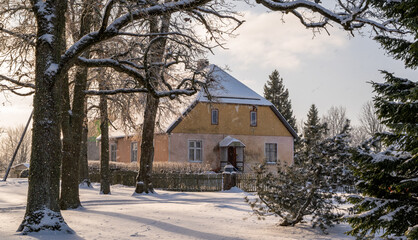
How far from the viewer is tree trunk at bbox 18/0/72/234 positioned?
9672 mm

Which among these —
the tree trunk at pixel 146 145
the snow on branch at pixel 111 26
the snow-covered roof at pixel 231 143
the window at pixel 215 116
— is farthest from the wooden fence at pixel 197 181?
the snow on branch at pixel 111 26

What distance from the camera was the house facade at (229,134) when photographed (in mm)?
35344

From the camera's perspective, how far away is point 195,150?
35938 mm

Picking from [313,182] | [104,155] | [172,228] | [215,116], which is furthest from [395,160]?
[215,116]

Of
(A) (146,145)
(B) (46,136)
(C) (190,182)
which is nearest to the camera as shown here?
(B) (46,136)

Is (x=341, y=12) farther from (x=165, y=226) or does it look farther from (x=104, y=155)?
(x=104, y=155)

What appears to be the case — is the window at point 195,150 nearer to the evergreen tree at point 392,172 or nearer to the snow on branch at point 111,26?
the snow on branch at point 111,26

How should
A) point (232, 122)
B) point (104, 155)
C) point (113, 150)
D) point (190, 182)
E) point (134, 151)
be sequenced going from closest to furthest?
point (104, 155) < point (190, 182) < point (232, 122) < point (134, 151) < point (113, 150)

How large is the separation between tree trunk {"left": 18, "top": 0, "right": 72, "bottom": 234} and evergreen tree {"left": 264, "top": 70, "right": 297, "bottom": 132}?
47.1 metres

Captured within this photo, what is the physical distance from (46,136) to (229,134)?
27723 mm

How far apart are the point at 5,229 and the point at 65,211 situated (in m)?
3.39

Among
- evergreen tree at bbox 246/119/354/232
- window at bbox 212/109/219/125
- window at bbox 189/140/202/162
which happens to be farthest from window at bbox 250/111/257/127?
evergreen tree at bbox 246/119/354/232

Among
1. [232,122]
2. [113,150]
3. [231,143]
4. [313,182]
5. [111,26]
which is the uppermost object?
[232,122]

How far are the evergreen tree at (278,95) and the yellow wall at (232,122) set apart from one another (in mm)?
16992
